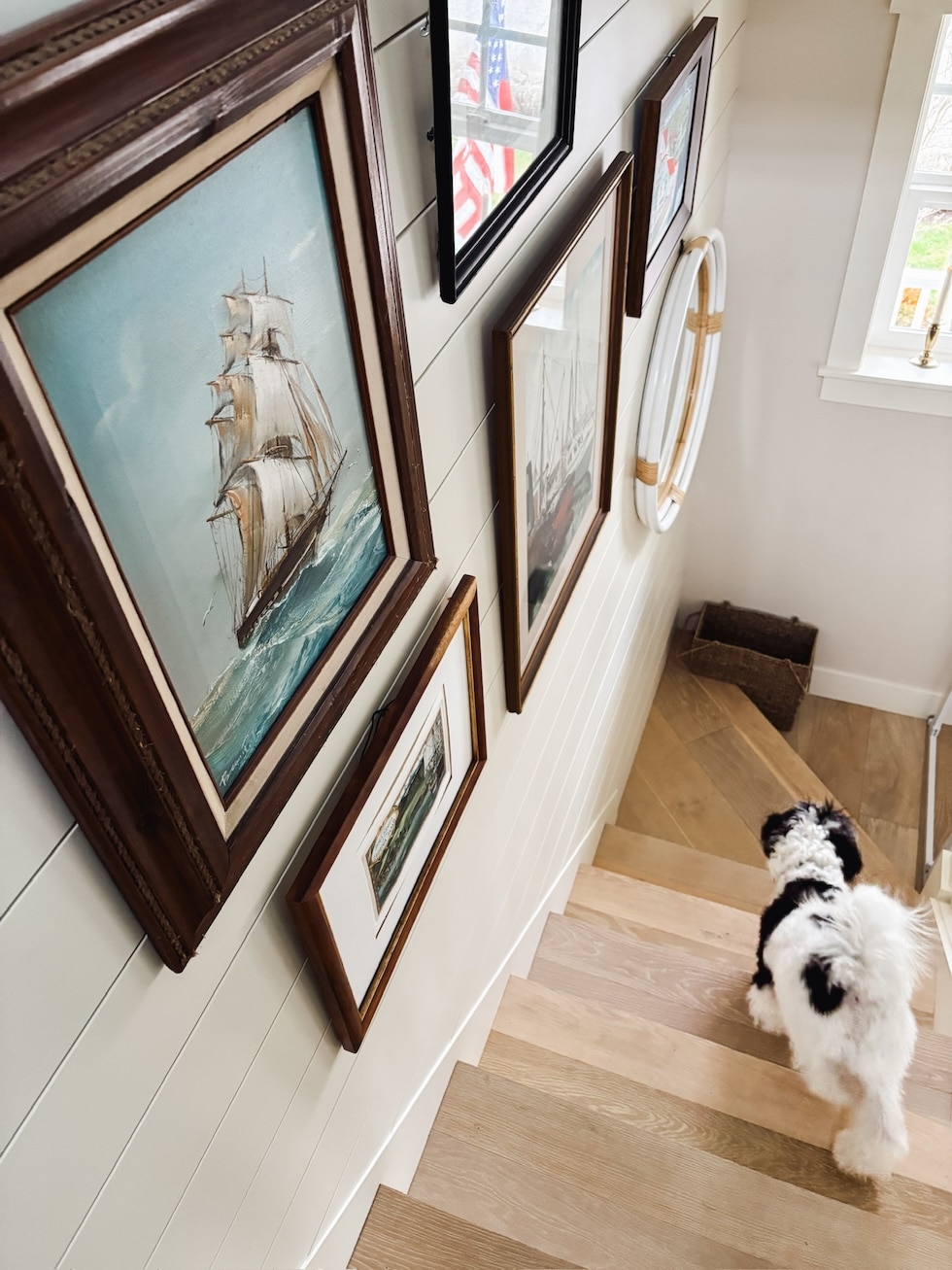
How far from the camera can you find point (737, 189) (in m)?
2.47

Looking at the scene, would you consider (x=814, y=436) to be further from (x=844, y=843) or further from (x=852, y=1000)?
(x=852, y=1000)

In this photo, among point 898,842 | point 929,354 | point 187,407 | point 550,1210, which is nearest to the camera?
point 187,407

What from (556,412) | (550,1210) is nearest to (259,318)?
(556,412)

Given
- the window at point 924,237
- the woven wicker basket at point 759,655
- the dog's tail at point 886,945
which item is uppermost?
the window at point 924,237

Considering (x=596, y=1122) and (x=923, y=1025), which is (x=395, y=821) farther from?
(x=923, y=1025)

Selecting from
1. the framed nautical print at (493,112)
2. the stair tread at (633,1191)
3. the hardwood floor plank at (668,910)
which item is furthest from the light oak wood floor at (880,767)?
the framed nautical print at (493,112)

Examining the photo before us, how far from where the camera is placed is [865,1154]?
1.64 meters

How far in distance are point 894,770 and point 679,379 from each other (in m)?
1.82

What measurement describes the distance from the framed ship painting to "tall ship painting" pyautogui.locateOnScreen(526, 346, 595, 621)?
471mm

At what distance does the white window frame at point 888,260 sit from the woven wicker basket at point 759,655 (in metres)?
0.96

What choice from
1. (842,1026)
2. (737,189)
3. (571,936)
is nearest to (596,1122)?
(842,1026)

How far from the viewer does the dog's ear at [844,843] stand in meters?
2.08

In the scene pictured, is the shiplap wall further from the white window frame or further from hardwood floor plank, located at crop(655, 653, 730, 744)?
hardwood floor plank, located at crop(655, 653, 730, 744)

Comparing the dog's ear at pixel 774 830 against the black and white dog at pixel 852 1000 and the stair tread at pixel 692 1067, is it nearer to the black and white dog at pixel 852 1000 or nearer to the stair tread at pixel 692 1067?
the black and white dog at pixel 852 1000
